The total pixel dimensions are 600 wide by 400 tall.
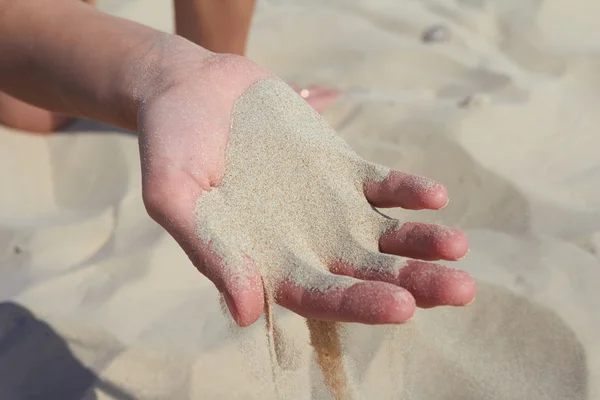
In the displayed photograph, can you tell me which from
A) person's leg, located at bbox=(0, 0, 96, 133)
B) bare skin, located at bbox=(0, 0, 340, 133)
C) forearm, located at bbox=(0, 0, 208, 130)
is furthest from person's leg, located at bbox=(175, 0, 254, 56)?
forearm, located at bbox=(0, 0, 208, 130)

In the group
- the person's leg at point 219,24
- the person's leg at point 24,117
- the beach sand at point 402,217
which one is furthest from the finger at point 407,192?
the person's leg at point 24,117

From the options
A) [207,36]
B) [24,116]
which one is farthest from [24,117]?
[207,36]

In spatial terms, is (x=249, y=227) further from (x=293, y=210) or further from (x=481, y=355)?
(x=481, y=355)

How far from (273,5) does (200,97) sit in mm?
1687

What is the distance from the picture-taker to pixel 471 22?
253cm

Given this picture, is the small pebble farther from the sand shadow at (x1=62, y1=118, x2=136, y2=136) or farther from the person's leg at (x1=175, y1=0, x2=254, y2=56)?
the sand shadow at (x1=62, y1=118, x2=136, y2=136)

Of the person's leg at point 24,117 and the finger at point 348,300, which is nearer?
the finger at point 348,300

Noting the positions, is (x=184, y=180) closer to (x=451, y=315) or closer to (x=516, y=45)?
(x=451, y=315)

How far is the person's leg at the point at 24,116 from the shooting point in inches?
83.0

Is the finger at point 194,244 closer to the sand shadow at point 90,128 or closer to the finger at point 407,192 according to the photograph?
the finger at point 407,192

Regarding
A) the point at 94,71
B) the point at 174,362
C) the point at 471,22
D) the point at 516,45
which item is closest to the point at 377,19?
the point at 471,22

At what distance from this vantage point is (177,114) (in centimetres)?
119

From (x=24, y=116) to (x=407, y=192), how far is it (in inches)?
61.1

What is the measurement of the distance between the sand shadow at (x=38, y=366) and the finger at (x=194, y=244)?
54cm
